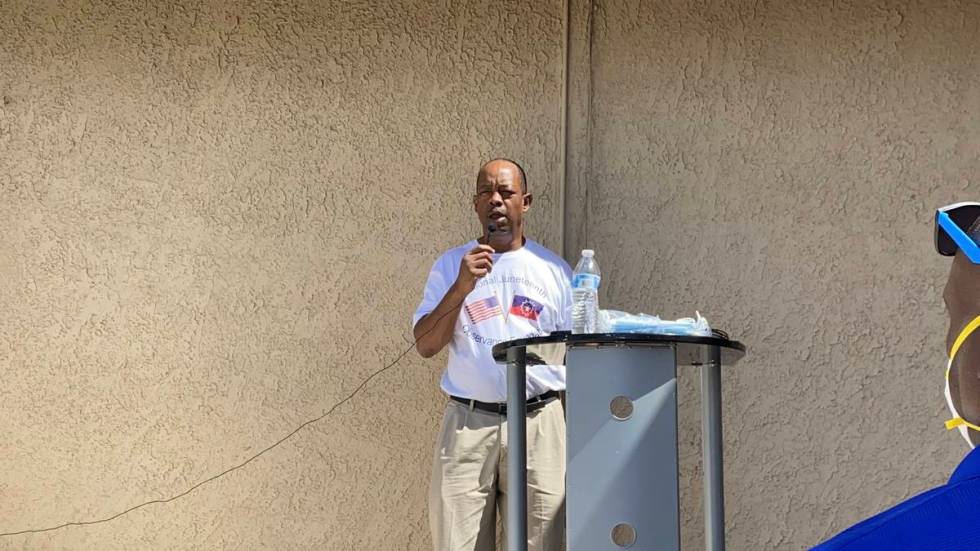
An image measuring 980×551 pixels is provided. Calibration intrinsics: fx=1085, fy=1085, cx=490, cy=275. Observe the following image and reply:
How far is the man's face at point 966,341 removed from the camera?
1.26 m

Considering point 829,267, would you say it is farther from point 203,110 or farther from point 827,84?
point 203,110

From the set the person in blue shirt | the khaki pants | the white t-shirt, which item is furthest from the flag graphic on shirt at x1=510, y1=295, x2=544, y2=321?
the person in blue shirt

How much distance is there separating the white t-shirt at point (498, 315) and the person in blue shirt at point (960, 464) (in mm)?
2361

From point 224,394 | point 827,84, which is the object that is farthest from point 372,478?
point 827,84

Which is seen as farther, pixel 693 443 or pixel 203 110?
pixel 203 110

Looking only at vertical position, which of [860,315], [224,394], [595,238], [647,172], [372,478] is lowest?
[372,478]

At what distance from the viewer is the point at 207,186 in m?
4.46

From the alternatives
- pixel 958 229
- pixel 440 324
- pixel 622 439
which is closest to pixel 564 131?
pixel 440 324

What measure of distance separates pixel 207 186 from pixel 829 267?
8.29ft

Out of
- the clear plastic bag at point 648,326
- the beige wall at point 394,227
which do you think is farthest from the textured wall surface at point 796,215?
the clear plastic bag at point 648,326

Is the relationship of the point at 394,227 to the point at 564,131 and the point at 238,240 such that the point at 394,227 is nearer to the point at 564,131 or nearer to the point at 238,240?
the point at 238,240

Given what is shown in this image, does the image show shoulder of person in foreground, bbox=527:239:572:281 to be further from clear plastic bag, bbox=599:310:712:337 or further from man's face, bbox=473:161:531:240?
clear plastic bag, bbox=599:310:712:337

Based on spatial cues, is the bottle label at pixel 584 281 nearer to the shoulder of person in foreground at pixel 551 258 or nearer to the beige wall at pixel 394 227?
the shoulder of person in foreground at pixel 551 258

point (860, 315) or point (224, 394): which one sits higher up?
point (860, 315)
